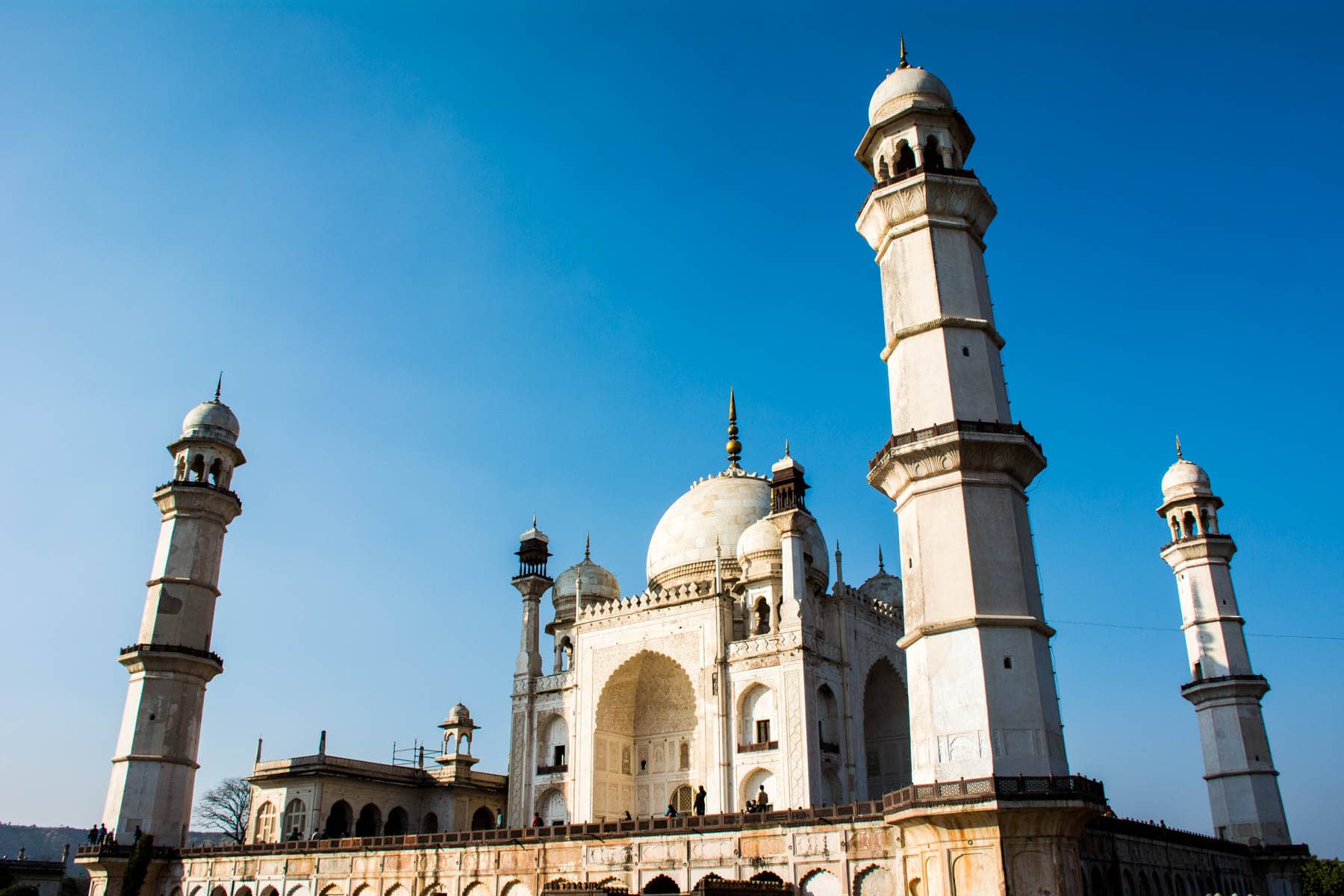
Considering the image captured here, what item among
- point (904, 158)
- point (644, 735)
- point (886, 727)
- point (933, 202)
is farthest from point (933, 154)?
point (644, 735)

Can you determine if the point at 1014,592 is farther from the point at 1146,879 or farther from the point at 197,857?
the point at 197,857

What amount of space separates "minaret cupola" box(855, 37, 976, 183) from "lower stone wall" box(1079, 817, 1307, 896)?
507 inches

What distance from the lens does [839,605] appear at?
2927 cm

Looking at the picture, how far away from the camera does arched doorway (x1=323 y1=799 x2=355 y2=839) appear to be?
31.6 m

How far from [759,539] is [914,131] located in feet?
41.9

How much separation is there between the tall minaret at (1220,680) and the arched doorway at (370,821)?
2501 centimetres

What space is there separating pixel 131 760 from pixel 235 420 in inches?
421

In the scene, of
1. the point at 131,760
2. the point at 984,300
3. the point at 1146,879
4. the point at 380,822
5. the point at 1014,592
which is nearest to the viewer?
the point at 1014,592

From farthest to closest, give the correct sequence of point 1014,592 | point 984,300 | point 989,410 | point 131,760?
point 131,760
point 984,300
point 989,410
point 1014,592

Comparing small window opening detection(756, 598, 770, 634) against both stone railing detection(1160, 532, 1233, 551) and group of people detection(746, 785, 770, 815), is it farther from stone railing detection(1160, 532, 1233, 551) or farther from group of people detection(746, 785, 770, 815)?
stone railing detection(1160, 532, 1233, 551)

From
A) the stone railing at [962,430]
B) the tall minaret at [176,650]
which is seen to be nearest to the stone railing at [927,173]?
the stone railing at [962,430]

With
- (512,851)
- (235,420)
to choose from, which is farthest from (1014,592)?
(235,420)

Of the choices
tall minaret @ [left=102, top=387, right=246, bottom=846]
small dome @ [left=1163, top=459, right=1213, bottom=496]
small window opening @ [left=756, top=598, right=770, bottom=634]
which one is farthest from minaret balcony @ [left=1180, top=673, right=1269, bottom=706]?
tall minaret @ [left=102, top=387, right=246, bottom=846]

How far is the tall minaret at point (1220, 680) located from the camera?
2920 centimetres
